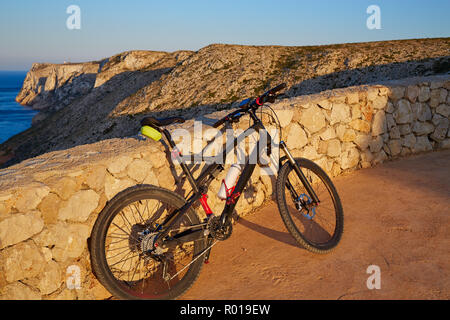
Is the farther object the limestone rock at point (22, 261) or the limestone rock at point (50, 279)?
the limestone rock at point (50, 279)

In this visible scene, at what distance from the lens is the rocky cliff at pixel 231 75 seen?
22453 millimetres

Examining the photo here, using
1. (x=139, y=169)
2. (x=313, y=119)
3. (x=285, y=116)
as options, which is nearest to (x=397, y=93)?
(x=313, y=119)

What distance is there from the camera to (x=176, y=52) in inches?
1631

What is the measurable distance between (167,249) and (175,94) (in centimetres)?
2542

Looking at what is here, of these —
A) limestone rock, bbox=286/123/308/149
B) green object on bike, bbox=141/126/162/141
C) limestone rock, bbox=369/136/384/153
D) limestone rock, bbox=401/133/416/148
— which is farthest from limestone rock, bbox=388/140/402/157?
green object on bike, bbox=141/126/162/141

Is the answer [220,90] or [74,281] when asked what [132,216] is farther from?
[220,90]

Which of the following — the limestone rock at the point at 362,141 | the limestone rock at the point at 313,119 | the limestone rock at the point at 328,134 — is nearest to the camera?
the limestone rock at the point at 313,119

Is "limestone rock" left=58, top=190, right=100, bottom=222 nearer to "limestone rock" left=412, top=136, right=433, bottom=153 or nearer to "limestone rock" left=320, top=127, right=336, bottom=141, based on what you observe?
"limestone rock" left=320, top=127, right=336, bottom=141

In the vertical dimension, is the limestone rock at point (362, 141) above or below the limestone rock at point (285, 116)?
below

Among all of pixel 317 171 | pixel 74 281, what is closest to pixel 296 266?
pixel 317 171

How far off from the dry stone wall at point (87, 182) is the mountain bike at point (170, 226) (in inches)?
9.9

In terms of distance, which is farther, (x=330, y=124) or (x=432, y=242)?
(x=330, y=124)
